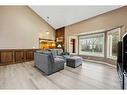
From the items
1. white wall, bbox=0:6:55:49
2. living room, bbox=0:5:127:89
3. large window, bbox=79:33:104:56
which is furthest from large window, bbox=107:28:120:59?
white wall, bbox=0:6:55:49

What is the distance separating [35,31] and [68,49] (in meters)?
3.04

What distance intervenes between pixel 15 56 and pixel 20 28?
1.93m

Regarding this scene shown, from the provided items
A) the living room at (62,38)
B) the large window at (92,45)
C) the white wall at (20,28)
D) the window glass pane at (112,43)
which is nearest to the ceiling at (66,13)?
the living room at (62,38)

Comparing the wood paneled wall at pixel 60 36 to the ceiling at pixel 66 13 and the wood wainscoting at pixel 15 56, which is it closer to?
the ceiling at pixel 66 13

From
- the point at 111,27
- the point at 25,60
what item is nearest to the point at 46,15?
the point at 25,60

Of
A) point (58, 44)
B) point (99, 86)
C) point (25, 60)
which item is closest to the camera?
point (99, 86)

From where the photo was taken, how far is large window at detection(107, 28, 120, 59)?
6.32 meters

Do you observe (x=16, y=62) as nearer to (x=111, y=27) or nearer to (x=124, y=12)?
(x=111, y=27)

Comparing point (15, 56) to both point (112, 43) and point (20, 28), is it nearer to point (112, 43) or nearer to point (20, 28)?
point (20, 28)

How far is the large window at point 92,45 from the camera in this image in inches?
309

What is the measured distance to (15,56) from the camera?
7.50 meters
